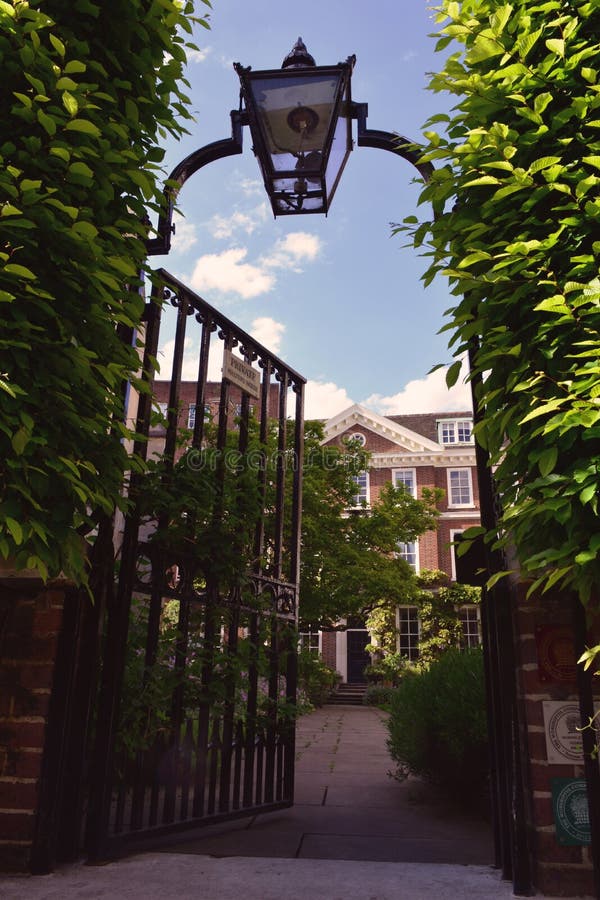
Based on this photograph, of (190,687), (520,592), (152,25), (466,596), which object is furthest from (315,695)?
(152,25)

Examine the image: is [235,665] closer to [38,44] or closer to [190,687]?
[190,687]

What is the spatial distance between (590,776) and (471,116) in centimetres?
283

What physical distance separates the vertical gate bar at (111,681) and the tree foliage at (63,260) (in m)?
0.49

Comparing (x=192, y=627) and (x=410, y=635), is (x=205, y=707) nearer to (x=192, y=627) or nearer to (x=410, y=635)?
(x=192, y=627)

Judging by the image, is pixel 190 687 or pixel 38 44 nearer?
pixel 38 44

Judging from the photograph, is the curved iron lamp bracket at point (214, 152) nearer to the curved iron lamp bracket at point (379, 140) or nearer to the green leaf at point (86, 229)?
the curved iron lamp bracket at point (379, 140)

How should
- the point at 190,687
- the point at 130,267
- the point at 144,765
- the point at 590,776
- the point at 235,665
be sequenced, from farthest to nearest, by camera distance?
1. the point at 235,665
2. the point at 190,687
3. the point at 144,765
4. the point at 130,267
5. the point at 590,776

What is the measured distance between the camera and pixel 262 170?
420 centimetres

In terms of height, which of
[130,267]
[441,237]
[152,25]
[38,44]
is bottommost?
[130,267]

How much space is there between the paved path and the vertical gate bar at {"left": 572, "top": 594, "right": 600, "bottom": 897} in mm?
788

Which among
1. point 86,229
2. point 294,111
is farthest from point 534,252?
point 294,111

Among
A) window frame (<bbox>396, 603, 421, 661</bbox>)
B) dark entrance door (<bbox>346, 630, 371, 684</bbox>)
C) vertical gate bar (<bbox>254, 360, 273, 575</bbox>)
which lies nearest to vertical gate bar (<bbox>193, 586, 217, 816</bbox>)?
vertical gate bar (<bbox>254, 360, 273, 575</bbox>)

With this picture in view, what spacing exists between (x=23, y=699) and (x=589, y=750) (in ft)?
8.39

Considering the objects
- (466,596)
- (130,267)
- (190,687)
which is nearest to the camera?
(130,267)
